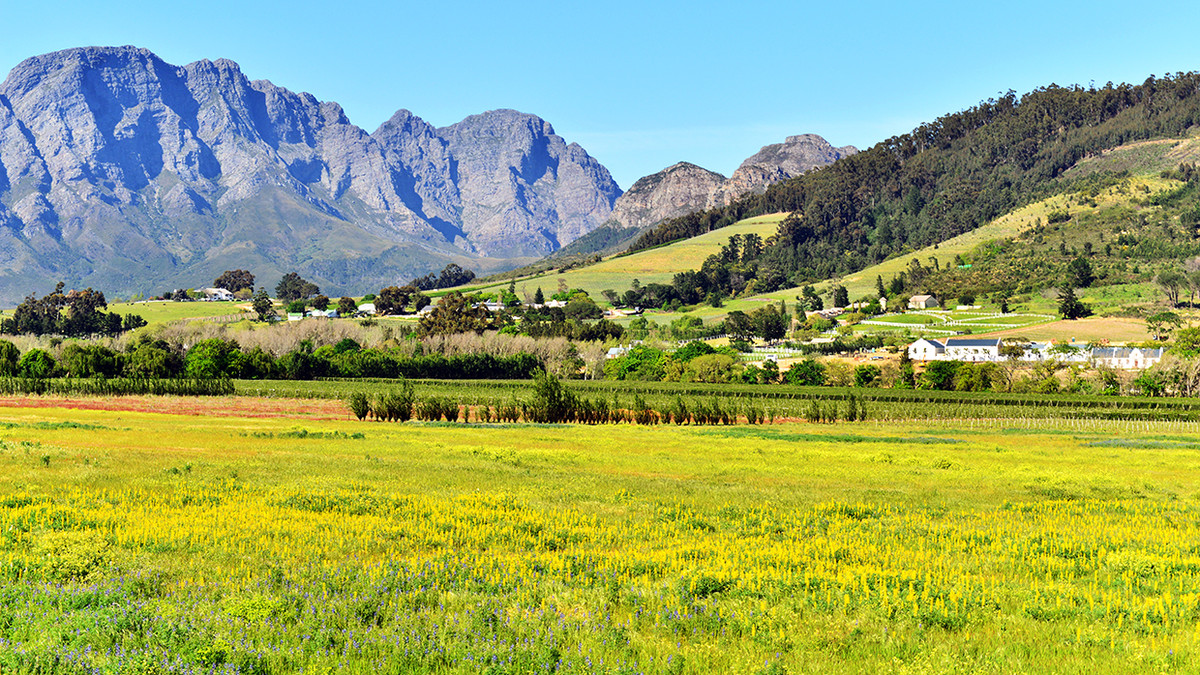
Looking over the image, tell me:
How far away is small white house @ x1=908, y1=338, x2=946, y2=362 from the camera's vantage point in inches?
5733

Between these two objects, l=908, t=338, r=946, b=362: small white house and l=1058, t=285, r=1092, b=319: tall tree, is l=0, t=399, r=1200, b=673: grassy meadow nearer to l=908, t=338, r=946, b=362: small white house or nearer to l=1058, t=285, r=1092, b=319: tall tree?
l=908, t=338, r=946, b=362: small white house

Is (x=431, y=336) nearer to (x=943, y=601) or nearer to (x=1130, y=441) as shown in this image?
(x=1130, y=441)

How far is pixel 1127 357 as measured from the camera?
12756 centimetres

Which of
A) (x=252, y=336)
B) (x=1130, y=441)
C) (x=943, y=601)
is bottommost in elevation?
(x=1130, y=441)

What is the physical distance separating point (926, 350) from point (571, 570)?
144479mm

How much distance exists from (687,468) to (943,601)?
2181cm

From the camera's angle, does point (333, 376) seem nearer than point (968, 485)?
No

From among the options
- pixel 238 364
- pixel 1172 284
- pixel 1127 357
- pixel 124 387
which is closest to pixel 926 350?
pixel 1127 357

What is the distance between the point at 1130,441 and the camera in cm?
5812

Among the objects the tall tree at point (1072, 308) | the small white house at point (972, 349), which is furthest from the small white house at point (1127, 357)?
the tall tree at point (1072, 308)

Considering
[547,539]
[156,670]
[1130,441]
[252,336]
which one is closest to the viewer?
[156,670]

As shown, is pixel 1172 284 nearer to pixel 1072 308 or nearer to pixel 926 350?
pixel 1072 308

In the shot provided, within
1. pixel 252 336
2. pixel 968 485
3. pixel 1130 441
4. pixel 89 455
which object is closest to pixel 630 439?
pixel 968 485

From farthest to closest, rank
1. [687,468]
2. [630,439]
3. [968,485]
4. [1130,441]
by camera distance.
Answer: [1130,441]
[630,439]
[687,468]
[968,485]
